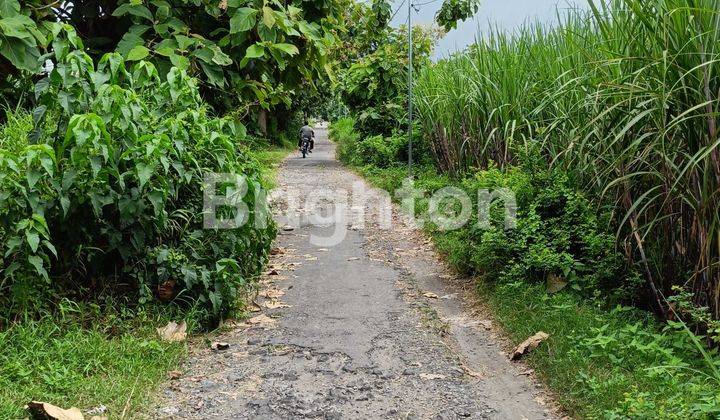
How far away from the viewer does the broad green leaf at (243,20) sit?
4539 millimetres

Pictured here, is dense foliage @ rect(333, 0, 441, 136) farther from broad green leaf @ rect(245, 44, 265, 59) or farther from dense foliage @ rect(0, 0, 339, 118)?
broad green leaf @ rect(245, 44, 265, 59)

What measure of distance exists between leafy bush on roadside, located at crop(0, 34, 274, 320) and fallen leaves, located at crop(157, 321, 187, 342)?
19cm

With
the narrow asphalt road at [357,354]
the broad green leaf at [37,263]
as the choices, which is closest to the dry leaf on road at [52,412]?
the narrow asphalt road at [357,354]

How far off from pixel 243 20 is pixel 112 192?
5.03 feet

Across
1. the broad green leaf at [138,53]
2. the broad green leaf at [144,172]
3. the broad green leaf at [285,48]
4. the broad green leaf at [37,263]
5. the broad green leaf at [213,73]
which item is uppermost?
the broad green leaf at [285,48]

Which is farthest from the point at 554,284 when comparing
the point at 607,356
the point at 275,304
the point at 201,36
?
the point at 201,36

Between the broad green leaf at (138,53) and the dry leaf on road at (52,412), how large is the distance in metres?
2.37

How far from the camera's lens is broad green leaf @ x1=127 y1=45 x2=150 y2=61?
435 cm

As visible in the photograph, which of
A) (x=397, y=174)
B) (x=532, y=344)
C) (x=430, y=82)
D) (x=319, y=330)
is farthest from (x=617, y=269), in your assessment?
(x=397, y=174)

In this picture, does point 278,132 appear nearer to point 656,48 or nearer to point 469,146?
point 469,146

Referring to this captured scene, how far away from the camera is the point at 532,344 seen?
390 centimetres

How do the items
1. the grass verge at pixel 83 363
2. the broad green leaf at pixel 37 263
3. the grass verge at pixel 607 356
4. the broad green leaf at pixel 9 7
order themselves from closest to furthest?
the grass verge at pixel 607 356
the grass verge at pixel 83 363
the broad green leaf at pixel 37 263
the broad green leaf at pixel 9 7

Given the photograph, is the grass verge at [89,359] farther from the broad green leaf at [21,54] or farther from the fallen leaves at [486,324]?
the fallen leaves at [486,324]

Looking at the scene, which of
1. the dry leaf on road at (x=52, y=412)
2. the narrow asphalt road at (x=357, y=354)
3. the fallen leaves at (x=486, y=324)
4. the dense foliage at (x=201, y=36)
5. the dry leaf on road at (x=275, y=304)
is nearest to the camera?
the dry leaf on road at (x=52, y=412)
